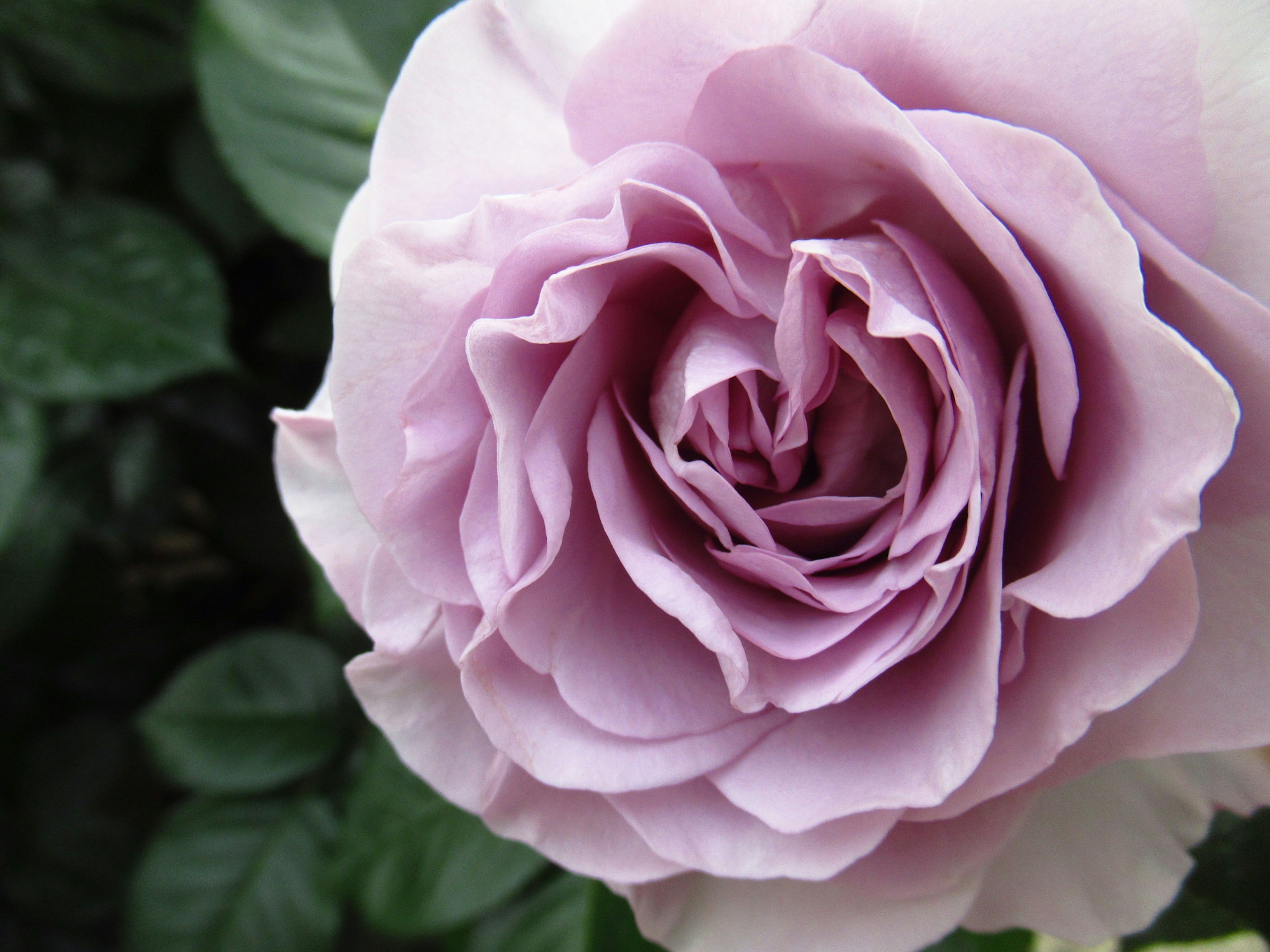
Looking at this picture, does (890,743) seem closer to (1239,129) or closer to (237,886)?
(1239,129)

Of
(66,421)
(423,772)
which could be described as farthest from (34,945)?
(423,772)

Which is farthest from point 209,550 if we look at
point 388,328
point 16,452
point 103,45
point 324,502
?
point 388,328

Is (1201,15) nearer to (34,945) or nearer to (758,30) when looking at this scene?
(758,30)

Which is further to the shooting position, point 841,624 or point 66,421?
point 66,421

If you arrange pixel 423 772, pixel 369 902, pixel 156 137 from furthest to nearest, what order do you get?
pixel 156 137
pixel 369 902
pixel 423 772

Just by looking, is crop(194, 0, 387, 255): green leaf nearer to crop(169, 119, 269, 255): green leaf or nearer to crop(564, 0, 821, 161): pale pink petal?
crop(169, 119, 269, 255): green leaf

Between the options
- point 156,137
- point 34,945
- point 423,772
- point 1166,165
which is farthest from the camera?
point 34,945

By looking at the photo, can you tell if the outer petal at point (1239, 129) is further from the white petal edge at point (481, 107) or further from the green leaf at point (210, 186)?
the green leaf at point (210, 186)

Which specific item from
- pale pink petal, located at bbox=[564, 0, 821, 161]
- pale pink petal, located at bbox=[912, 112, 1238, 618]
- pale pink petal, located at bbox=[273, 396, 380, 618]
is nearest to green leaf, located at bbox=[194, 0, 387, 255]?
pale pink petal, located at bbox=[273, 396, 380, 618]
